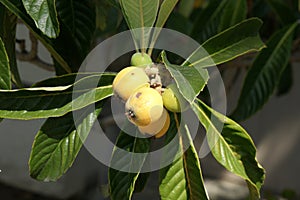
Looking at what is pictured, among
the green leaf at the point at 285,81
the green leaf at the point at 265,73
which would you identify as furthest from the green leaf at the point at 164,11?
the green leaf at the point at 285,81

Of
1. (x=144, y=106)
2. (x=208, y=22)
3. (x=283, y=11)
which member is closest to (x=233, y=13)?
(x=208, y=22)

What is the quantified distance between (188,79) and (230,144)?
160mm

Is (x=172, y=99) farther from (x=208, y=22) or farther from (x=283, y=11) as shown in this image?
(x=283, y=11)

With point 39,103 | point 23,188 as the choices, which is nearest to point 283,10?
point 39,103

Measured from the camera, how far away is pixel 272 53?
1128mm

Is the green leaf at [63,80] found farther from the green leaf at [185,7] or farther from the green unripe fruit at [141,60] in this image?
the green leaf at [185,7]

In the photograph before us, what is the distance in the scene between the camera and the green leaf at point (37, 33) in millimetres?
695

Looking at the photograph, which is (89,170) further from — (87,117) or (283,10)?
(87,117)

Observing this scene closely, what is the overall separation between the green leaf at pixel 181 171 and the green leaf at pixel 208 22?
1.58 ft

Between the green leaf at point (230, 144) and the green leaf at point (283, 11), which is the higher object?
the green leaf at point (283, 11)

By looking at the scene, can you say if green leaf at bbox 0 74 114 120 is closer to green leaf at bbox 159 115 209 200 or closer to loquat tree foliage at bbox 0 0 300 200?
loquat tree foliage at bbox 0 0 300 200

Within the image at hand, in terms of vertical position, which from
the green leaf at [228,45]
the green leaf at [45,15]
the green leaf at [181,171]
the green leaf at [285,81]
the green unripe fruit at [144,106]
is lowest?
the green leaf at [181,171]

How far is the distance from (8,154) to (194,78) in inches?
84.5

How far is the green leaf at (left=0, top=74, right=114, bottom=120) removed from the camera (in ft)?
2.12
